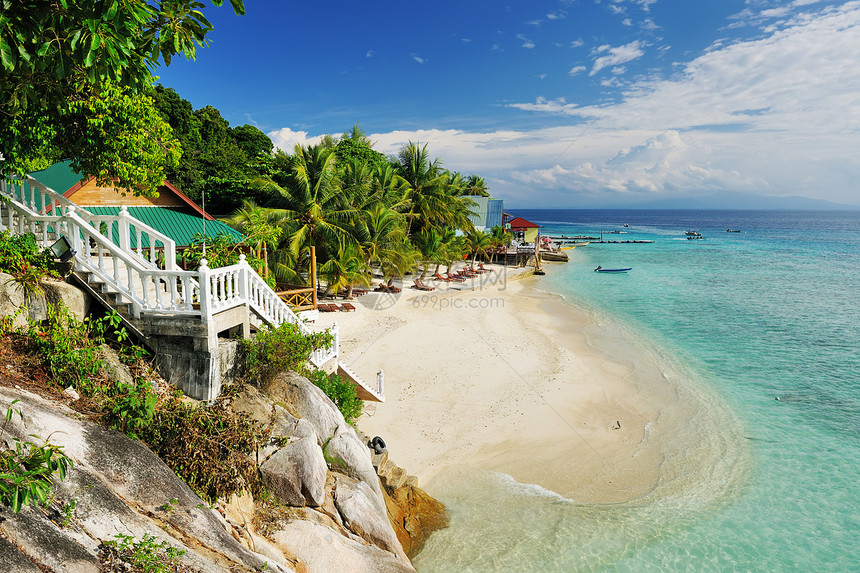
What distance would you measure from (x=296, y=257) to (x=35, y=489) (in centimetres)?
1823

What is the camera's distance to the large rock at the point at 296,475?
704 centimetres

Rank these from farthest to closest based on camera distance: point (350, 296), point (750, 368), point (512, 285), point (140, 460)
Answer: point (512, 285), point (350, 296), point (750, 368), point (140, 460)

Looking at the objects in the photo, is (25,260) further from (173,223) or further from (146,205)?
(146,205)

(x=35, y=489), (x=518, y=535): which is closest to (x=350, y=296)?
(x=518, y=535)

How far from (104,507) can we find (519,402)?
11714 millimetres

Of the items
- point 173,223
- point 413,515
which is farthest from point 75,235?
point 173,223

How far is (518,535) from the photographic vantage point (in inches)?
362

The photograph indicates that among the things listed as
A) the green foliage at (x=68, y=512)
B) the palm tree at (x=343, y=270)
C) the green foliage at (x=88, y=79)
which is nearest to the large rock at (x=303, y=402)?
the green foliage at (x=68, y=512)

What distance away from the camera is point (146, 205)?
51.2ft

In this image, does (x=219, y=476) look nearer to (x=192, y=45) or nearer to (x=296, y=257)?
(x=192, y=45)

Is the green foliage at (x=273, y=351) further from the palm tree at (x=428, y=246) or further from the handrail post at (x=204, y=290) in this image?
the palm tree at (x=428, y=246)

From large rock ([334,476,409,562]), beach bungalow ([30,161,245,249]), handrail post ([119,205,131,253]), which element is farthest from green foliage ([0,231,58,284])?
beach bungalow ([30,161,245,249])

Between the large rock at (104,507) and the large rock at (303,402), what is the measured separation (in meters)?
2.72

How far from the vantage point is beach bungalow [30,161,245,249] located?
14.6m
